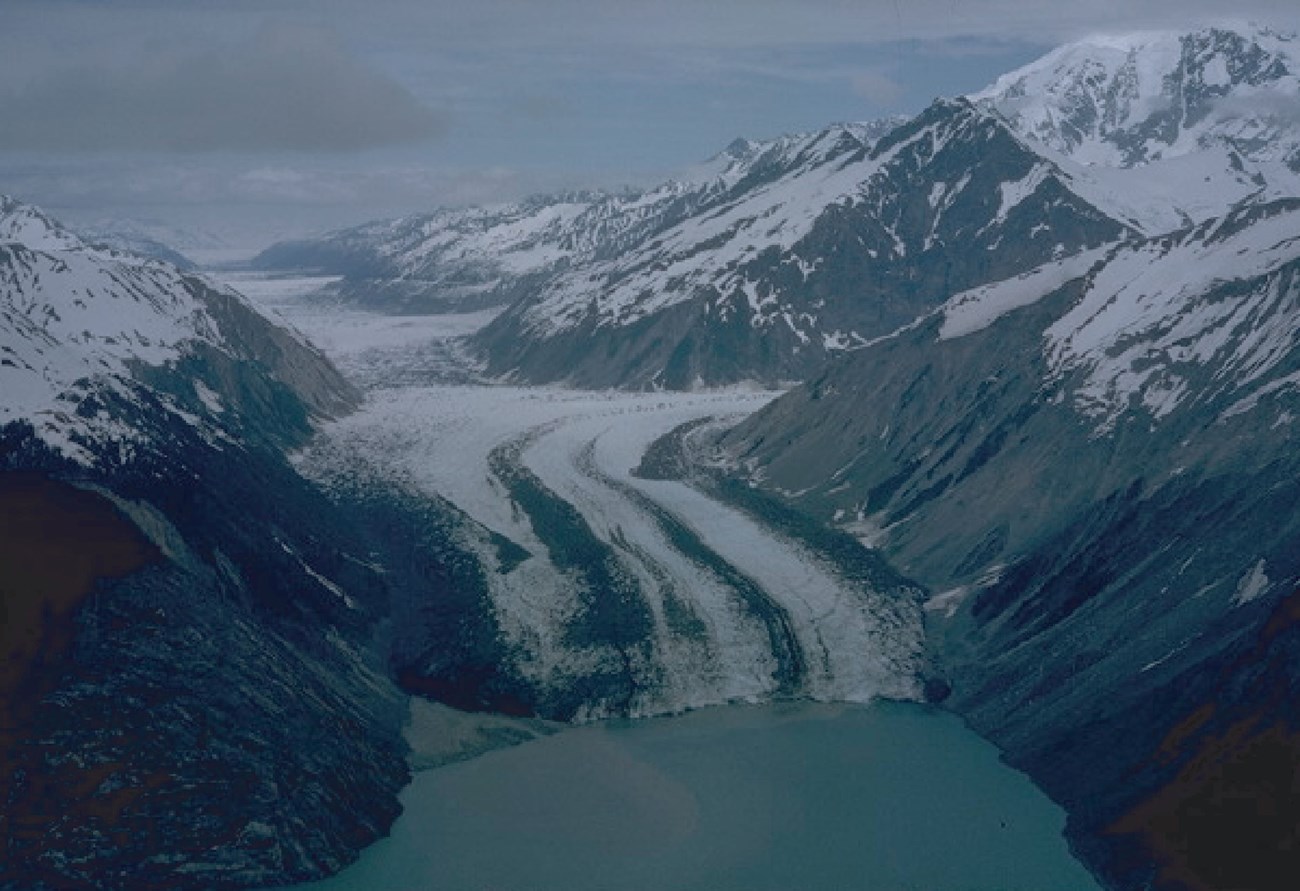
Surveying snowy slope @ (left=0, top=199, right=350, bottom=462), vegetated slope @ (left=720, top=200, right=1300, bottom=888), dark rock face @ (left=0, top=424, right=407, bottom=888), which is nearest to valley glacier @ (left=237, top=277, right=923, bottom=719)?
vegetated slope @ (left=720, top=200, right=1300, bottom=888)

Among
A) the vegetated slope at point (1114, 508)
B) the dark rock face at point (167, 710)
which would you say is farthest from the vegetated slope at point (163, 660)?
the vegetated slope at point (1114, 508)

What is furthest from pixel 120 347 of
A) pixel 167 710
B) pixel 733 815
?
pixel 733 815

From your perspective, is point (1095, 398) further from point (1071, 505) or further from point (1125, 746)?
point (1125, 746)

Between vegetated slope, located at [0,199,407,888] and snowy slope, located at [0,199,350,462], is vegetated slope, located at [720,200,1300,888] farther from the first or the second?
snowy slope, located at [0,199,350,462]

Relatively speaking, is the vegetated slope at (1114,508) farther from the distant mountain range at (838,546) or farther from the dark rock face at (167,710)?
the dark rock face at (167,710)

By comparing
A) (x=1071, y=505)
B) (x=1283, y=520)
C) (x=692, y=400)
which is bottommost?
(x=692, y=400)

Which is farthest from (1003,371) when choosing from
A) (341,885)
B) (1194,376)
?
(341,885)
